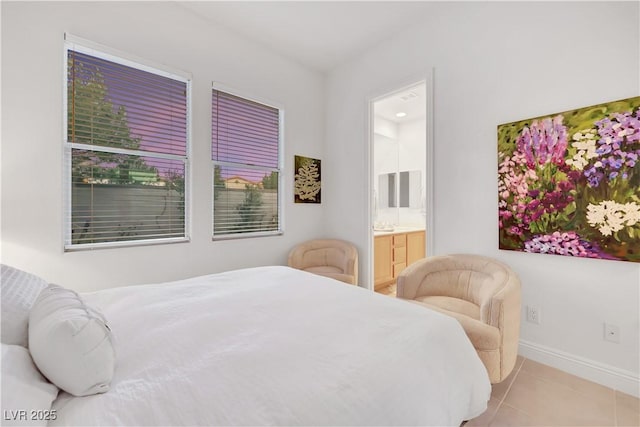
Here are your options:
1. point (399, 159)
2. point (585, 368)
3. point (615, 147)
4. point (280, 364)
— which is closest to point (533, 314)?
point (585, 368)

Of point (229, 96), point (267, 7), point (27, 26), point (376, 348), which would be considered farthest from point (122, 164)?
point (376, 348)

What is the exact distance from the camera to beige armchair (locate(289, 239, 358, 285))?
3.25 metres

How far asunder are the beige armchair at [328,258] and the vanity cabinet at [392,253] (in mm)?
501

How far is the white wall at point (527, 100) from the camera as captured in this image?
1.81m

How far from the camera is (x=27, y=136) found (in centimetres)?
195

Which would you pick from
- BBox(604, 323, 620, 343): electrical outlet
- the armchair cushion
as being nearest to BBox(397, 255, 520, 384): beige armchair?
the armchair cushion

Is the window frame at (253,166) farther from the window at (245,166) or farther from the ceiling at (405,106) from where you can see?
the ceiling at (405,106)

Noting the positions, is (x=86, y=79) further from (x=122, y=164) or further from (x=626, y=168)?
(x=626, y=168)

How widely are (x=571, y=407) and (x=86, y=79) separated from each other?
4186 mm

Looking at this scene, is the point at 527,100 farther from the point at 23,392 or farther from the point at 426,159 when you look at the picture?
A: the point at 23,392

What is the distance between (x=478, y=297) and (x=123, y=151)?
3.22 m

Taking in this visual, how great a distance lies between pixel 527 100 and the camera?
218 cm

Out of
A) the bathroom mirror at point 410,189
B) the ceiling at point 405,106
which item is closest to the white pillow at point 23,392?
the ceiling at point 405,106

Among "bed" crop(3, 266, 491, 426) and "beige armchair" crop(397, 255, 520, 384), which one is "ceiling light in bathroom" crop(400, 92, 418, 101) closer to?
"beige armchair" crop(397, 255, 520, 384)
